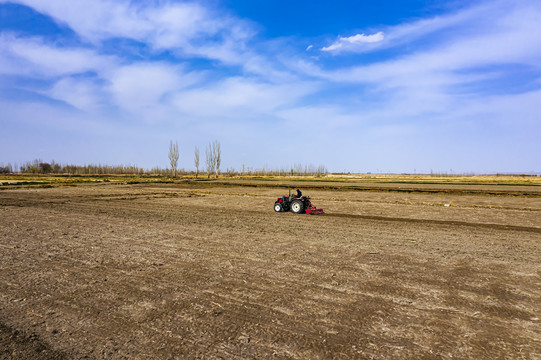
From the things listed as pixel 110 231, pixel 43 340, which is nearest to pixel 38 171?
pixel 110 231

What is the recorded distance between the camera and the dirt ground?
4.05 m

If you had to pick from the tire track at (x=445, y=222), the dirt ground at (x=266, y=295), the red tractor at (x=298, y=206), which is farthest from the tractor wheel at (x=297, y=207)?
the dirt ground at (x=266, y=295)

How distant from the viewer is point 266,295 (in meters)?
5.68

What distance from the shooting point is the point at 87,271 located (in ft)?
22.7

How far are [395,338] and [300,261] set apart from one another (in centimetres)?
381

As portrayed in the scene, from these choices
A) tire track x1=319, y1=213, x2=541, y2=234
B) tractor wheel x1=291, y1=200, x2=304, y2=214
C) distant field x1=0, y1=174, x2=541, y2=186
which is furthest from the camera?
distant field x1=0, y1=174, x2=541, y2=186

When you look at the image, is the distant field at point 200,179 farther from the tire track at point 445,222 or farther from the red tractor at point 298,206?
the tire track at point 445,222

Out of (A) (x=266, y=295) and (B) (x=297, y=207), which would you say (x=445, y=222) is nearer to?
(B) (x=297, y=207)

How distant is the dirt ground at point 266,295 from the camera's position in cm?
405

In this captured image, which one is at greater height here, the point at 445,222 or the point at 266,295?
the point at 266,295

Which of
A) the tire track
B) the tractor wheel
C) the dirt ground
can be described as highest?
the tractor wheel

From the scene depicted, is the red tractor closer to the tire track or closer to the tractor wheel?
the tractor wheel

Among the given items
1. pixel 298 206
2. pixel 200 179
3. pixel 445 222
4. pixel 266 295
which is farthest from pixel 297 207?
pixel 200 179

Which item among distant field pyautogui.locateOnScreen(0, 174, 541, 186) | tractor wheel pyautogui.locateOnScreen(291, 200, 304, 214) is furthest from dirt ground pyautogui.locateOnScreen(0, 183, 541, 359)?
distant field pyautogui.locateOnScreen(0, 174, 541, 186)
